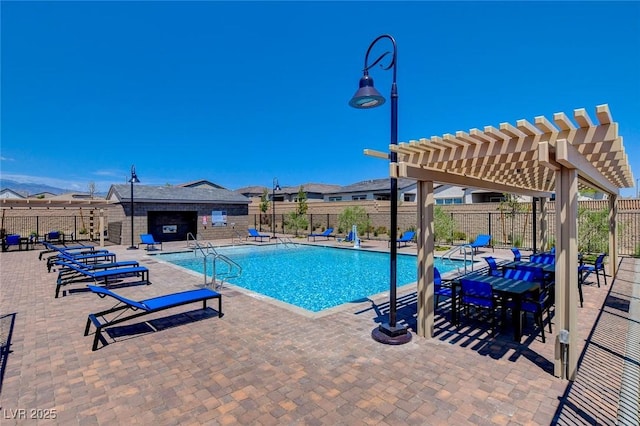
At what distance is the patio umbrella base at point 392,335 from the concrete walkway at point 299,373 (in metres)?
0.11

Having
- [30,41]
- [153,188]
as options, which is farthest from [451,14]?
[153,188]

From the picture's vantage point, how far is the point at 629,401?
3135 mm

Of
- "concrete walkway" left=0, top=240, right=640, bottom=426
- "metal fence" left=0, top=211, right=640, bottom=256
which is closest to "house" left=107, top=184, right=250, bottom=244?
"metal fence" left=0, top=211, right=640, bottom=256

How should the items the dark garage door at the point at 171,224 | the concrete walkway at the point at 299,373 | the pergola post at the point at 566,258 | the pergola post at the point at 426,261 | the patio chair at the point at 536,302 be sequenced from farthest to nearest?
the dark garage door at the point at 171,224, the pergola post at the point at 426,261, the patio chair at the point at 536,302, the pergola post at the point at 566,258, the concrete walkway at the point at 299,373

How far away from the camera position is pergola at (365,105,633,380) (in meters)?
3.29

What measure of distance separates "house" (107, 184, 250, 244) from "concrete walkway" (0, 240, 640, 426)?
1496 cm

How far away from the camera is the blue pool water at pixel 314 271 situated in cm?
891

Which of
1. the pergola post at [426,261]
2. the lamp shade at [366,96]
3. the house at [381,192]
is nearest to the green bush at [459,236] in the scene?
the house at [381,192]

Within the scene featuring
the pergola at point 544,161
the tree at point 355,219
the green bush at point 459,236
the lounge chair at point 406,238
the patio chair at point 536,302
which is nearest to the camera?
the pergola at point 544,161

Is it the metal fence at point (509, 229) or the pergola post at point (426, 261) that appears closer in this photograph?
the pergola post at point (426, 261)

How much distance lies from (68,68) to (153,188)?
879cm

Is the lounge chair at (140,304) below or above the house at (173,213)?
below

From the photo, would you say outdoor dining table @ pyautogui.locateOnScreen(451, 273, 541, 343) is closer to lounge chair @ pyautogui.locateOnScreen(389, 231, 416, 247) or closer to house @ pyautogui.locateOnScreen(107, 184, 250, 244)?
lounge chair @ pyautogui.locateOnScreen(389, 231, 416, 247)

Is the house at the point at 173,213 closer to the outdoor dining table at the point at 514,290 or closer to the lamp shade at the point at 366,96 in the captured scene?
the lamp shade at the point at 366,96
